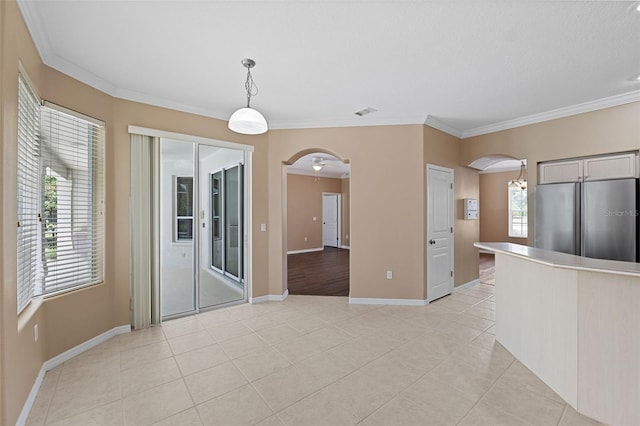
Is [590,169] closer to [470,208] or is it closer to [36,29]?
[470,208]

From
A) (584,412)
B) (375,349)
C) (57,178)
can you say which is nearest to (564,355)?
(584,412)

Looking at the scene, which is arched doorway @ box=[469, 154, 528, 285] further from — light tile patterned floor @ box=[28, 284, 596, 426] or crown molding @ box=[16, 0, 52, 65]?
crown molding @ box=[16, 0, 52, 65]

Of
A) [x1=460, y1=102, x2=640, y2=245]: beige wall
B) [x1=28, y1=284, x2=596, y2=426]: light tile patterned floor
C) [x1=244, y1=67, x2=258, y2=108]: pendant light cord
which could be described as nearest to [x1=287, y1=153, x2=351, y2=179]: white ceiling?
[x1=460, y1=102, x2=640, y2=245]: beige wall

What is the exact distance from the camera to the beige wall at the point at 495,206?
8.54 metres

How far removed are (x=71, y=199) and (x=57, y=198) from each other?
14 cm

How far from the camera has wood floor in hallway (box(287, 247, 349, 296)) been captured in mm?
5074

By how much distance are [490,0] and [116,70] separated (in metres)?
3.29

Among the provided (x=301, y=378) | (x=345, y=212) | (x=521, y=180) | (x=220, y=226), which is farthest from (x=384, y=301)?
(x=521, y=180)

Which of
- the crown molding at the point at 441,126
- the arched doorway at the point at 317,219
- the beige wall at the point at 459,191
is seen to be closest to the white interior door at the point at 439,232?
the beige wall at the point at 459,191

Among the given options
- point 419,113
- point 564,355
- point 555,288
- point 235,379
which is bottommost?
point 235,379

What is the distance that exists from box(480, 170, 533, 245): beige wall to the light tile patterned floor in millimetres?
6178

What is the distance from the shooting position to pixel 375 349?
2.87 metres

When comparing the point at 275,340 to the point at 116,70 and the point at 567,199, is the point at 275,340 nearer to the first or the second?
the point at 116,70

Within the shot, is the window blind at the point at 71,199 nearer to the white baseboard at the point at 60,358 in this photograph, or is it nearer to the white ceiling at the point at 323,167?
the white baseboard at the point at 60,358
